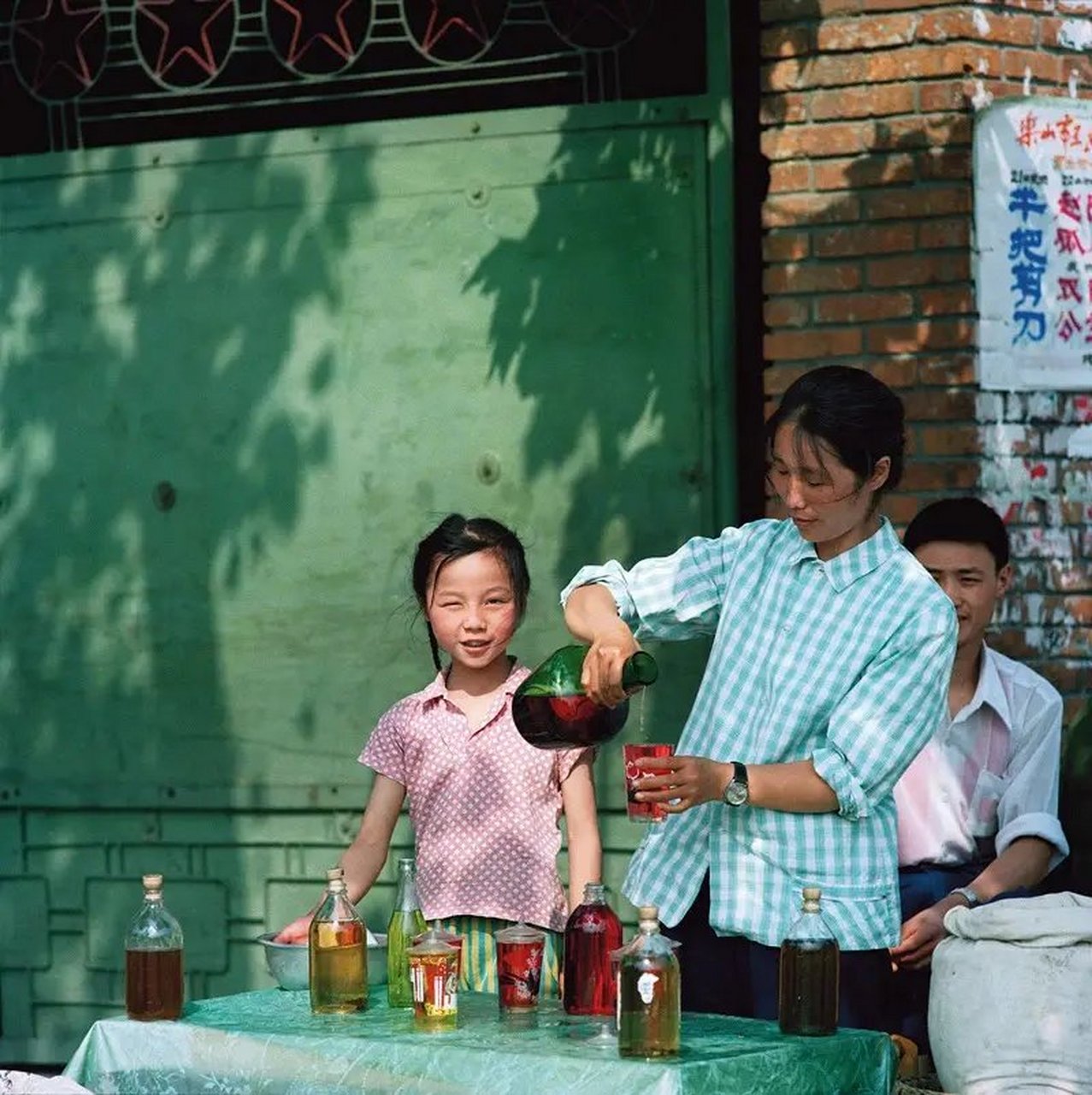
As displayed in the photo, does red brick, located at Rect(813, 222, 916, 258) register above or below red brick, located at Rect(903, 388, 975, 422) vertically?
above

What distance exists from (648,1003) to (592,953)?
382 millimetres

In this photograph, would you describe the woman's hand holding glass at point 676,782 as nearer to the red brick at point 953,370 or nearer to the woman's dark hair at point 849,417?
the woman's dark hair at point 849,417

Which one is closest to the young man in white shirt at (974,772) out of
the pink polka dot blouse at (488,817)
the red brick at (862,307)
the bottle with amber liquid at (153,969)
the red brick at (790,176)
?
the pink polka dot blouse at (488,817)

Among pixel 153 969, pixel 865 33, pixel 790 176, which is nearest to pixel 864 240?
pixel 790 176

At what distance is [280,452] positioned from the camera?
24.7ft

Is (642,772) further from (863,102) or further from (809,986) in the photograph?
(863,102)

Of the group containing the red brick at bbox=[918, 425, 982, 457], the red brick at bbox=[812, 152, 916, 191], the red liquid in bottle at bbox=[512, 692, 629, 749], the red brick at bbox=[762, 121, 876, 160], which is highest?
the red brick at bbox=[762, 121, 876, 160]

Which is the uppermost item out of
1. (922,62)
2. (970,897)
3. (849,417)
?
(922,62)

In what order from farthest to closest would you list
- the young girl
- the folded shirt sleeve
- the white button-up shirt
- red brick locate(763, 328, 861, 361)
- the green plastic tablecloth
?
red brick locate(763, 328, 861, 361) → the white button-up shirt → the young girl → the folded shirt sleeve → the green plastic tablecloth

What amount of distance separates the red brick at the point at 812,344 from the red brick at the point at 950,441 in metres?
0.31

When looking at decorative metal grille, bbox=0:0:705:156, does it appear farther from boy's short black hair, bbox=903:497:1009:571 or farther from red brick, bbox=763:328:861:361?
boy's short black hair, bbox=903:497:1009:571

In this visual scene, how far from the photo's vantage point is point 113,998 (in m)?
7.67

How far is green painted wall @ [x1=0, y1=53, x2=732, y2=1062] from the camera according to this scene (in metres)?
7.20

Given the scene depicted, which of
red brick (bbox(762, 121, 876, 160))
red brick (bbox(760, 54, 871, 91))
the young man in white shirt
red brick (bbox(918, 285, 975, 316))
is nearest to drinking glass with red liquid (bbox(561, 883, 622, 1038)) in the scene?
the young man in white shirt
